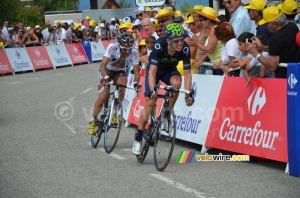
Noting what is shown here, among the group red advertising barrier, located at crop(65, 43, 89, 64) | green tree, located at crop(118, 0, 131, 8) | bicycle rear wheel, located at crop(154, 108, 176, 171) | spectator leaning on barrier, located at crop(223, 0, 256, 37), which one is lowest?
green tree, located at crop(118, 0, 131, 8)

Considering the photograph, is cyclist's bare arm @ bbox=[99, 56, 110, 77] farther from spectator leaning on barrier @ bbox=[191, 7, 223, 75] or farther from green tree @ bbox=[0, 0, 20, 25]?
green tree @ bbox=[0, 0, 20, 25]

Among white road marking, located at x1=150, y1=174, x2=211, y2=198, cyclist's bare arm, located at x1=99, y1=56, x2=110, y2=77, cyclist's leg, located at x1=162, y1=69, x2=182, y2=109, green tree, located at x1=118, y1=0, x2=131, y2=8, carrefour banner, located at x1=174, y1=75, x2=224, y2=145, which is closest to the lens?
white road marking, located at x1=150, y1=174, x2=211, y2=198

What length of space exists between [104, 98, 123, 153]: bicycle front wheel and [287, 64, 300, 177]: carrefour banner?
3.34m

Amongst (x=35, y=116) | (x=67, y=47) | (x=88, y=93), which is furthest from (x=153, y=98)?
Result: (x=67, y=47)

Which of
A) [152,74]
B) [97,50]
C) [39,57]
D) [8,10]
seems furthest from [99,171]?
[8,10]

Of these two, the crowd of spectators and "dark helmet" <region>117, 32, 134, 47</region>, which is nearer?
the crowd of spectators

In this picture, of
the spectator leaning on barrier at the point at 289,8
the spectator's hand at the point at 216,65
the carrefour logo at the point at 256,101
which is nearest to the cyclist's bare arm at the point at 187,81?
the carrefour logo at the point at 256,101

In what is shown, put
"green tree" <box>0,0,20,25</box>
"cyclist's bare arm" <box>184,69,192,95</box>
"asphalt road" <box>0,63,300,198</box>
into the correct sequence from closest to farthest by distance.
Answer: "asphalt road" <box>0,63,300,198</box>, "cyclist's bare arm" <box>184,69,192,95</box>, "green tree" <box>0,0,20,25</box>

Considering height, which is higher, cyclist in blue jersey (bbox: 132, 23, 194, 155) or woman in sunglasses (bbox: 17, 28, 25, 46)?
cyclist in blue jersey (bbox: 132, 23, 194, 155)

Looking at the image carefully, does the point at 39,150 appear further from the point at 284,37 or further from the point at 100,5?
the point at 100,5

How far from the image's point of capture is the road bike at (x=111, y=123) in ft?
39.3

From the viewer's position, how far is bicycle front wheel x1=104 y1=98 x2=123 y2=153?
11969 mm

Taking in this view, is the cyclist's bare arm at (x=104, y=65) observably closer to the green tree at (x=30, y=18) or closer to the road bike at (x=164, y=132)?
the road bike at (x=164, y=132)

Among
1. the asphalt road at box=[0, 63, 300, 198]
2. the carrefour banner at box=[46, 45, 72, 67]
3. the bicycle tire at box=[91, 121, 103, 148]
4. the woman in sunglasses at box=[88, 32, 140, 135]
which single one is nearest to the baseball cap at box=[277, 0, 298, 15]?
the asphalt road at box=[0, 63, 300, 198]
